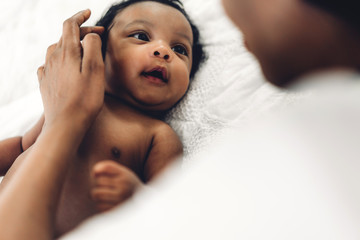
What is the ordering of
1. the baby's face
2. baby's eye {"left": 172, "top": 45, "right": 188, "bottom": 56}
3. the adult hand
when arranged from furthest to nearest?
1. baby's eye {"left": 172, "top": 45, "right": 188, "bottom": 56}
2. the baby's face
3. the adult hand

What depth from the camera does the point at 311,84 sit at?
51 cm

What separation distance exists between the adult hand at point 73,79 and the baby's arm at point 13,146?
0.18 meters

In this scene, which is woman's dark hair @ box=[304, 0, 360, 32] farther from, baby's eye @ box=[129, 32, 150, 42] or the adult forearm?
baby's eye @ box=[129, 32, 150, 42]

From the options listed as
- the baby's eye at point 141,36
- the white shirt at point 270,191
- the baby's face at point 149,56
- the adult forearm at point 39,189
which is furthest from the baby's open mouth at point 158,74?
the white shirt at point 270,191

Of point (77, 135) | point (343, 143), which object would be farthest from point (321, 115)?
point (77, 135)

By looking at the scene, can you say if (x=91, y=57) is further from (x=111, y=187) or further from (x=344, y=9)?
(x=344, y=9)

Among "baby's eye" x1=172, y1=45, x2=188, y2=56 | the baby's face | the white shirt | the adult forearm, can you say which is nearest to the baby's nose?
the baby's face

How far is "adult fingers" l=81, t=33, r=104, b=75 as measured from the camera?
2.35ft

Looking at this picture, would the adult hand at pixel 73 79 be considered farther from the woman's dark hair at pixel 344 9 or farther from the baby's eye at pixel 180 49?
the woman's dark hair at pixel 344 9

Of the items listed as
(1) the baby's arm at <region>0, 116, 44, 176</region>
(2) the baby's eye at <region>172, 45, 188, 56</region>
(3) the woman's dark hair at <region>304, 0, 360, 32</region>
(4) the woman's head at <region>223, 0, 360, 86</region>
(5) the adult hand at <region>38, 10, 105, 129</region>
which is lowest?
(1) the baby's arm at <region>0, 116, 44, 176</region>

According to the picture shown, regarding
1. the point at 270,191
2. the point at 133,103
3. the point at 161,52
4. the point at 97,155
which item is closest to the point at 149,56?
the point at 161,52

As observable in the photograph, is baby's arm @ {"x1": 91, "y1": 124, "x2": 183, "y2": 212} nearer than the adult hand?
Yes

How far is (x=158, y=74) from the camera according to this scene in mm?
883

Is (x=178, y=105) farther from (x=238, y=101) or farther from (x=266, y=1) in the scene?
(x=266, y=1)
